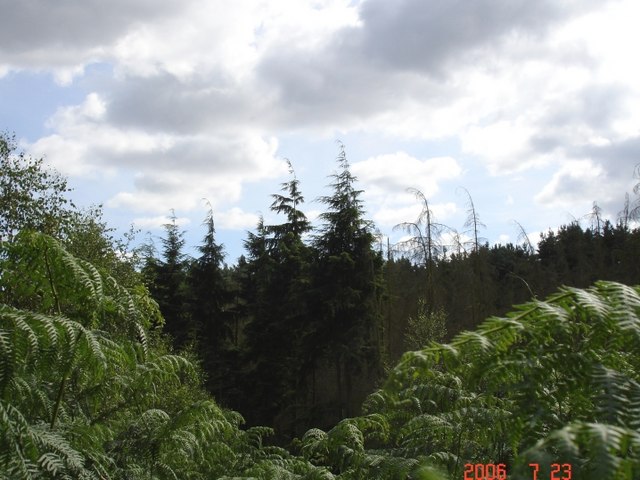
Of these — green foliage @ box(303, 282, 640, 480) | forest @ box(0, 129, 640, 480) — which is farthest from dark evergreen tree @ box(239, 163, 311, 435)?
green foliage @ box(303, 282, 640, 480)

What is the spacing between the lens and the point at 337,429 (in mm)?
3928

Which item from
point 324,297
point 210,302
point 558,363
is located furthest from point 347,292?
point 558,363

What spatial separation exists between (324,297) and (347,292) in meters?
1.30

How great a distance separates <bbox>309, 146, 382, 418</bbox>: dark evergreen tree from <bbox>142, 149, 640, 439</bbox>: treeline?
0.16 ft

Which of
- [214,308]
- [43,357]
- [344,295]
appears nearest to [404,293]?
[344,295]

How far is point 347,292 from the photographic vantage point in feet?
90.0

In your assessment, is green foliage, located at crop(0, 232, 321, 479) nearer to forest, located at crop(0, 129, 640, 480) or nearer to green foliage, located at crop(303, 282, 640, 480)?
forest, located at crop(0, 129, 640, 480)

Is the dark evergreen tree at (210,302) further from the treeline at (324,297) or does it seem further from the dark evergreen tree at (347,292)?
the dark evergreen tree at (347,292)

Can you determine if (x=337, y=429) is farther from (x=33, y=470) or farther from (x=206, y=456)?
(x=33, y=470)

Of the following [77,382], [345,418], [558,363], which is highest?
[558,363]

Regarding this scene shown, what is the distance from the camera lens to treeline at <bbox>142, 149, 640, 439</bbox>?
2547cm
